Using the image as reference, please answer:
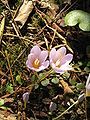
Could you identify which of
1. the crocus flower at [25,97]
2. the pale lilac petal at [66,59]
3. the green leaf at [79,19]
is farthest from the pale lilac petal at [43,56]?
the green leaf at [79,19]

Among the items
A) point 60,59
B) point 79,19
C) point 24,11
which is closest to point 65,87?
point 60,59

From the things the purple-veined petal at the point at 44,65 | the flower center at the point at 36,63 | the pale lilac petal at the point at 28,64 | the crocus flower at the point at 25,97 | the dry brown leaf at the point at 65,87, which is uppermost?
the pale lilac petal at the point at 28,64

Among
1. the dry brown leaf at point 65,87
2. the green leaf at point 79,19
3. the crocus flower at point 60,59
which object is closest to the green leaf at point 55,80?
the dry brown leaf at point 65,87

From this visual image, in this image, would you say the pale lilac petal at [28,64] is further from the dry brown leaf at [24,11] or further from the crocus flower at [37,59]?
the dry brown leaf at [24,11]

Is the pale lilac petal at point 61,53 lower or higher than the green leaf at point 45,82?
higher

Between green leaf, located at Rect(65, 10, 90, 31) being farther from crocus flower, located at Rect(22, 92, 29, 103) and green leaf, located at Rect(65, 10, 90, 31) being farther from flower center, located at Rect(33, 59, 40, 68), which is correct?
crocus flower, located at Rect(22, 92, 29, 103)

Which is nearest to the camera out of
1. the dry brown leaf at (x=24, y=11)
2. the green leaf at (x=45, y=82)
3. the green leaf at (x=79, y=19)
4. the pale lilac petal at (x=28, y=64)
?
the pale lilac petal at (x=28, y=64)

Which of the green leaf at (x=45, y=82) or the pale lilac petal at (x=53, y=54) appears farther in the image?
the green leaf at (x=45, y=82)

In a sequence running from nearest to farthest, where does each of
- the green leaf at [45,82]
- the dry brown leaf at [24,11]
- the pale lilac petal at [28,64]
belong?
the pale lilac petal at [28,64] < the green leaf at [45,82] < the dry brown leaf at [24,11]

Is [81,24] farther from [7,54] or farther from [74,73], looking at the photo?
[7,54]
